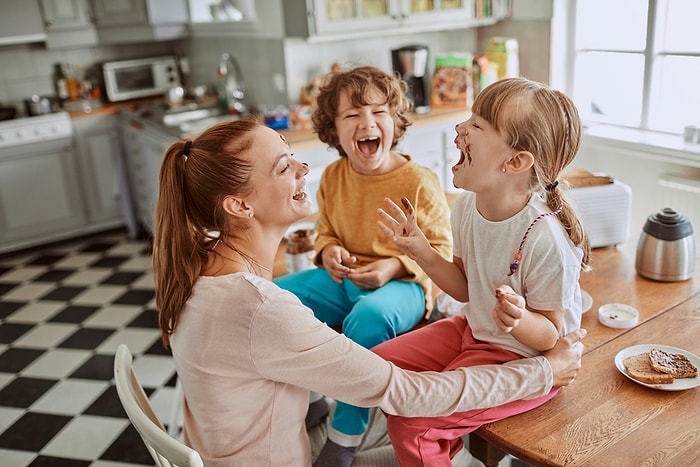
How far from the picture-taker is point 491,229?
1.27 metres

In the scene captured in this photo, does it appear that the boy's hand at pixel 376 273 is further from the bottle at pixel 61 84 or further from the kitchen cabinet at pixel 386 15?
the bottle at pixel 61 84

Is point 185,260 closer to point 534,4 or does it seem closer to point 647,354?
point 647,354

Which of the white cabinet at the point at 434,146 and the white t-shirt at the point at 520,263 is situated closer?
the white t-shirt at the point at 520,263

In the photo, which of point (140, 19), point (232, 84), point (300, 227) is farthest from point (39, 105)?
point (300, 227)

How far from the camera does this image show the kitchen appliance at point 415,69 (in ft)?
12.0

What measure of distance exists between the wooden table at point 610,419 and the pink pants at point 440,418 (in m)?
0.03

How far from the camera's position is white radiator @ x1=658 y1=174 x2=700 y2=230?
3057 mm

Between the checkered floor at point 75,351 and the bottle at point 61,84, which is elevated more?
the bottle at point 61,84

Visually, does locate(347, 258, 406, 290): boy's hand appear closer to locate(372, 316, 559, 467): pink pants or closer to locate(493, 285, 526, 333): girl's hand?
locate(372, 316, 559, 467): pink pants

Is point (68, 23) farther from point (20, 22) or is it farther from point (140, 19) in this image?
point (140, 19)

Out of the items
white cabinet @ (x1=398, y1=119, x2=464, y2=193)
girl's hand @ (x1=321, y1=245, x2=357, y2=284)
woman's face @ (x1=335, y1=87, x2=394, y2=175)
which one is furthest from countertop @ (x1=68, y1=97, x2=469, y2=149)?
girl's hand @ (x1=321, y1=245, x2=357, y2=284)

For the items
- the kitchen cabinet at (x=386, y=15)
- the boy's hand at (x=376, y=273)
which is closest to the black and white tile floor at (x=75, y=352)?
the boy's hand at (x=376, y=273)

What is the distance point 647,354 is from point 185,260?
0.92 metres

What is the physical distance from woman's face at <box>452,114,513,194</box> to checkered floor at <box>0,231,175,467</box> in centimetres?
170
